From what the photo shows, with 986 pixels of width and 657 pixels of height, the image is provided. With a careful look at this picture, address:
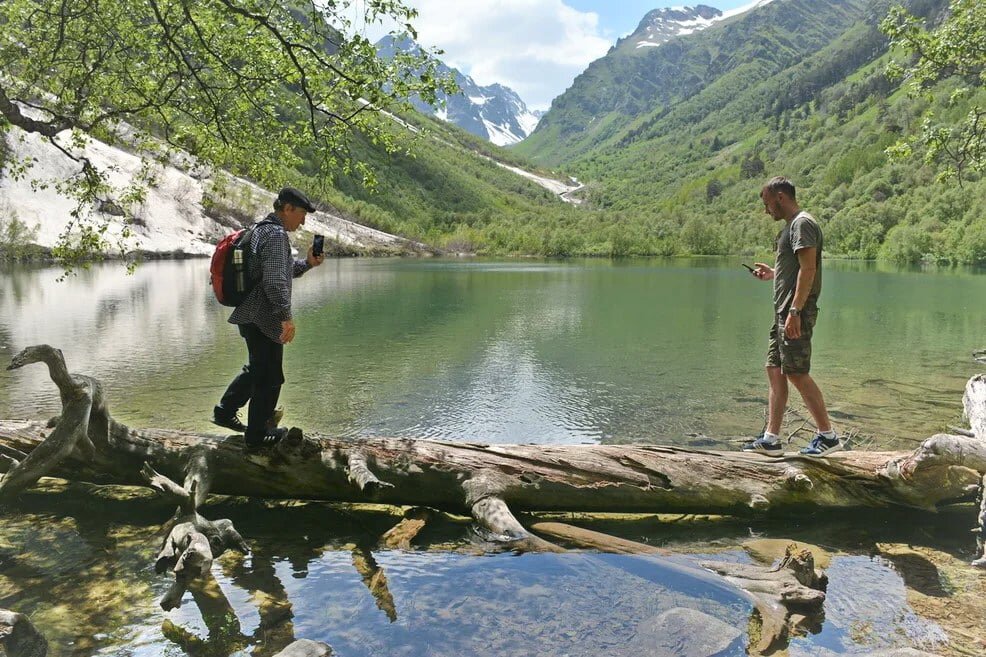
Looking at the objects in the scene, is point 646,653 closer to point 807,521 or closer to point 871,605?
point 871,605

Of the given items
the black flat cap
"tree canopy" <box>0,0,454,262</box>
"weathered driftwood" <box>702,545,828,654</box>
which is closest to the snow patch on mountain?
"tree canopy" <box>0,0,454,262</box>

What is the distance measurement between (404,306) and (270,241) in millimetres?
29368

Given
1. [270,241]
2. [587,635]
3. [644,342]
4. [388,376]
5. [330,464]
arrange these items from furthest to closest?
[644,342] → [388,376] → [330,464] → [270,241] → [587,635]

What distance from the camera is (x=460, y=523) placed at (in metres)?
6.86

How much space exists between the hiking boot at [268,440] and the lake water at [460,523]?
2.72 feet

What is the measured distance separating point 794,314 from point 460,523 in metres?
4.83

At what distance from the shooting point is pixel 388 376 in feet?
55.2

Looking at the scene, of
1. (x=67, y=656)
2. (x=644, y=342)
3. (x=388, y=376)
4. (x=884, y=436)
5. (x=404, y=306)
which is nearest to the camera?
(x=67, y=656)

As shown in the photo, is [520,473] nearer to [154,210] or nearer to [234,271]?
[234,271]

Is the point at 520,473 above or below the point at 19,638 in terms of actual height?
above

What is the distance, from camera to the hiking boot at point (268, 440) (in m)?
6.77

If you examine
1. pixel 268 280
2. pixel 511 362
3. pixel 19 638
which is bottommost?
pixel 511 362

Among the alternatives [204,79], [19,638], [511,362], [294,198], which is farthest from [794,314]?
[511,362]

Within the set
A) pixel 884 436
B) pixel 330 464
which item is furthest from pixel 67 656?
pixel 884 436
